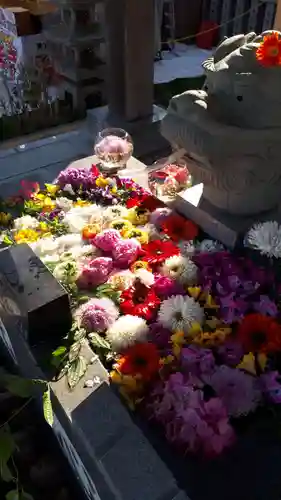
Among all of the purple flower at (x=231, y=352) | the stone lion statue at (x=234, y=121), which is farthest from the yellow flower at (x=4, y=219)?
the purple flower at (x=231, y=352)

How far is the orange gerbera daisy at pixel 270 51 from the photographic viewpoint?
166 cm

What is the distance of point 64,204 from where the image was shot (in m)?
2.39

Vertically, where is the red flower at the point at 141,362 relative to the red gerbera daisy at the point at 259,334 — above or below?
below

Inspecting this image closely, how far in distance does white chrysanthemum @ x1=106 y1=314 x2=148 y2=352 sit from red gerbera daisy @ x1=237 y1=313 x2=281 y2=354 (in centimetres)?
34

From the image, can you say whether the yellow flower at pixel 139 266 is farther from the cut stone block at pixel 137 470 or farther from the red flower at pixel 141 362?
the cut stone block at pixel 137 470

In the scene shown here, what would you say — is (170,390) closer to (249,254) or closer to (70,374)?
(70,374)

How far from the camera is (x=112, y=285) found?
1.93 m

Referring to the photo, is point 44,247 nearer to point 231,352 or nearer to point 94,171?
point 94,171

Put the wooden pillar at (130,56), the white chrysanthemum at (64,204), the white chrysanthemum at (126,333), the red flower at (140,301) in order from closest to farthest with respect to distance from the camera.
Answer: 1. the white chrysanthemum at (126,333)
2. the red flower at (140,301)
3. the white chrysanthemum at (64,204)
4. the wooden pillar at (130,56)

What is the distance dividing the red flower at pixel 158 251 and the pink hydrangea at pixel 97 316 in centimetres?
31

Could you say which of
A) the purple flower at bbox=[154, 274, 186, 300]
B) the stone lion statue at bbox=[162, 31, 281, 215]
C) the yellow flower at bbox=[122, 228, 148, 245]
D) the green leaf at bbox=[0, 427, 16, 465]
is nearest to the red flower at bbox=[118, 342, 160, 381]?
the purple flower at bbox=[154, 274, 186, 300]

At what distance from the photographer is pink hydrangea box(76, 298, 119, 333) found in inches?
69.6

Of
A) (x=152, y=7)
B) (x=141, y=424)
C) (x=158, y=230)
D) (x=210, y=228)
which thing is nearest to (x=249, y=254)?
(x=210, y=228)

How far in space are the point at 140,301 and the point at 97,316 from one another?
19 centimetres
